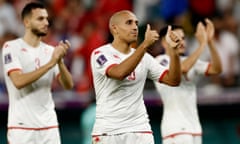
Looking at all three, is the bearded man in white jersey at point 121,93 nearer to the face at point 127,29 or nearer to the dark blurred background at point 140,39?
the face at point 127,29

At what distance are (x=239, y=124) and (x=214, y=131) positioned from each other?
52 centimetres

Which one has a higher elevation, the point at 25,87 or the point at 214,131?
the point at 25,87

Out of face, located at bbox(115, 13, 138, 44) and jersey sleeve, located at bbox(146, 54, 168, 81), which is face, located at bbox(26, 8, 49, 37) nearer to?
face, located at bbox(115, 13, 138, 44)

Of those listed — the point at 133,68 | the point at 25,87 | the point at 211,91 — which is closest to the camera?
the point at 133,68

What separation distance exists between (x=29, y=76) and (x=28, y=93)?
1.57ft

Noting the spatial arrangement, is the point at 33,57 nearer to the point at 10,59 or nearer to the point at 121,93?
the point at 10,59

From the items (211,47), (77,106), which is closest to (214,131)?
(77,106)

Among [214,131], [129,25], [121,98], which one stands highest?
[129,25]

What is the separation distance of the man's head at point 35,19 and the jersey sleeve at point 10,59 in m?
0.38

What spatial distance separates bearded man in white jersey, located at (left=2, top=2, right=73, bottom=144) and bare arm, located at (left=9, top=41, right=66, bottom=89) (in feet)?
Result: 0.07

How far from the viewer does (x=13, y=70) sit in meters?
11.8

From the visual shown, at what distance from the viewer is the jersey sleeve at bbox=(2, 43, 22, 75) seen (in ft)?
38.8

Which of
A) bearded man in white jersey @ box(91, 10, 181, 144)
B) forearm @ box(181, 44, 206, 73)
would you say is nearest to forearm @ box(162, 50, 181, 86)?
bearded man in white jersey @ box(91, 10, 181, 144)

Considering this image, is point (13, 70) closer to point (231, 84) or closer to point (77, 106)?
point (77, 106)
